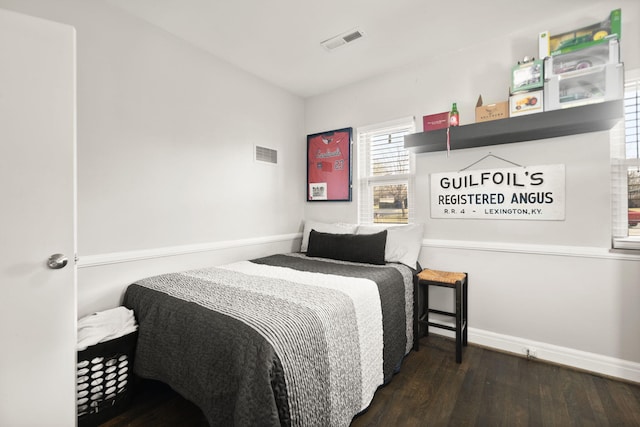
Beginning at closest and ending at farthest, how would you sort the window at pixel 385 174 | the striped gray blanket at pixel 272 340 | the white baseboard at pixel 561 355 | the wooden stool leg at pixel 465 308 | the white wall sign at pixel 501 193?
the striped gray blanket at pixel 272 340
the white baseboard at pixel 561 355
the white wall sign at pixel 501 193
the wooden stool leg at pixel 465 308
the window at pixel 385 174

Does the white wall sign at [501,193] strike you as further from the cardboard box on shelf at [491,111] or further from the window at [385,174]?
the cardboard box on shelf at [491,111]

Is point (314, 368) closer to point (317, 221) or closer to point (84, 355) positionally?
point (84, 355)

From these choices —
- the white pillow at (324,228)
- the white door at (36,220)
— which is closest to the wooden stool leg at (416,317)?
the white pillow at (324,228)

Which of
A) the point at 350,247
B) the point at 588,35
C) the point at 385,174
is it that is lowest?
the point at 350,247

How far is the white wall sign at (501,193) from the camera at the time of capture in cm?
221

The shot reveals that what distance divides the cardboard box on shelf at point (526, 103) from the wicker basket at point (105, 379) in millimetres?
2967

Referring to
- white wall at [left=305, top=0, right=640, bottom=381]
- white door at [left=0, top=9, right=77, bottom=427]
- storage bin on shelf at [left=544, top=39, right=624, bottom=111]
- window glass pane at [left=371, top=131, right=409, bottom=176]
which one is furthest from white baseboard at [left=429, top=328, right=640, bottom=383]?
white door at [left=0, top=9, right=77, bottom=427]

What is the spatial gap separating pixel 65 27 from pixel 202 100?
122 cm

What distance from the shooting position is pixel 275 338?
4.02ft

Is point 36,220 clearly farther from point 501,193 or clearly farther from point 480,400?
point 501,193

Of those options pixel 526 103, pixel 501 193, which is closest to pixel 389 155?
pixel 501 193

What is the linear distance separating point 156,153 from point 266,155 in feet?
3.78

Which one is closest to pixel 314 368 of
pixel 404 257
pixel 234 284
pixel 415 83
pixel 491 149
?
pixel 234 284

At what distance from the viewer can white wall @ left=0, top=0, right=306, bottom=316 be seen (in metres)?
1.92
